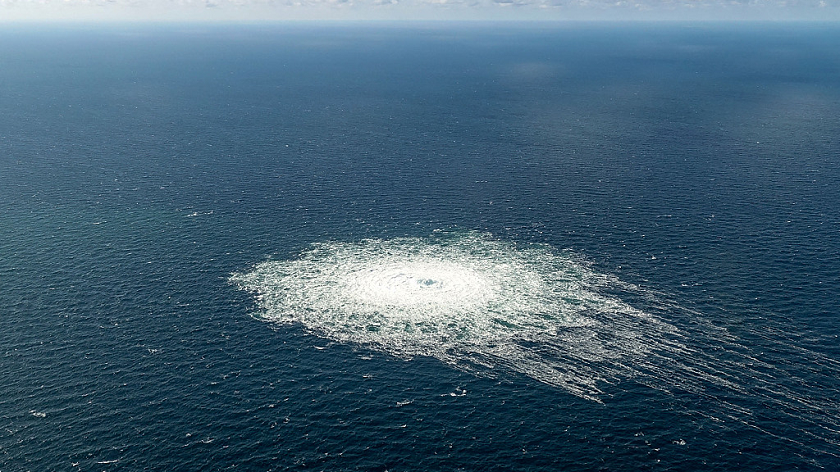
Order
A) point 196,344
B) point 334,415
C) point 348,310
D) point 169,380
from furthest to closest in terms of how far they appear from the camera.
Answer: point 348,310 → point 196,344 → point 169,380 → point 334,415

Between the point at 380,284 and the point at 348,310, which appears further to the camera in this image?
the point at 380,284

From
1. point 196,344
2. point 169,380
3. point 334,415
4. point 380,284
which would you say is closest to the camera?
point 334,415

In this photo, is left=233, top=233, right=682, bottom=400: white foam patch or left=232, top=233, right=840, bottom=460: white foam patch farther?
left=233, top=233, right=682, bottom=400: white foam patch

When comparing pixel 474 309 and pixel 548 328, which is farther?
pixel 474 309

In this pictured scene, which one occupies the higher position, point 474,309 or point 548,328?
point 474,309

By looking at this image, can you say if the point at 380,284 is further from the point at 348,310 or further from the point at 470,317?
the point at 470,317

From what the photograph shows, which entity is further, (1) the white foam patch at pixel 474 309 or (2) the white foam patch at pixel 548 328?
(1) the white foam patch at pixel 474 309

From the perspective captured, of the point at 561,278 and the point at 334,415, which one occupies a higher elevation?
the point at 561,278

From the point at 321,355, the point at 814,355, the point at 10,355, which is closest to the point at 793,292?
the point at 814,355
